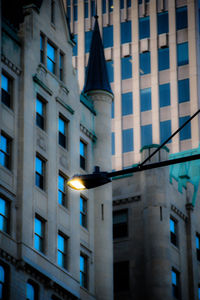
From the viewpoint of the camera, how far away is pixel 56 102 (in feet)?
172

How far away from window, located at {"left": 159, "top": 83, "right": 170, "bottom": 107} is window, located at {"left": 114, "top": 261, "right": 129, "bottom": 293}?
29.8 m

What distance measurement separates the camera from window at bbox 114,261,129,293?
6097cm

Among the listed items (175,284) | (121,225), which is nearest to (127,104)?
(121,225)

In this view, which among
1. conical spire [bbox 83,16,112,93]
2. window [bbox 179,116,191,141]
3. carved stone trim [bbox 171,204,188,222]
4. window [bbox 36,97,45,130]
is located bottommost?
carved stone trim [bbox 171,204,188,222]

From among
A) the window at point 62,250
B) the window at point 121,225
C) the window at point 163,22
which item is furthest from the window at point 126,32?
the window at point 62,250

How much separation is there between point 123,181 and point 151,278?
7492 millimetres

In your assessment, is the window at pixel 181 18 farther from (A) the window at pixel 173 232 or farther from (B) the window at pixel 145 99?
(A) the window at pixel 173 232

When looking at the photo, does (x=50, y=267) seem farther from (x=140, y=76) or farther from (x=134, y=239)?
(x=140, y=76)

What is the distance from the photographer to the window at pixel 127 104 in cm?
8962

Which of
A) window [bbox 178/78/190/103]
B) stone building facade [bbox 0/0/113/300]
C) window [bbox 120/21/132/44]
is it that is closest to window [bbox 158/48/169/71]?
window [bbox 178/78/190/103]

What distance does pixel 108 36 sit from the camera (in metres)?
94.0

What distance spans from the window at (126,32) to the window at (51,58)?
130 feet

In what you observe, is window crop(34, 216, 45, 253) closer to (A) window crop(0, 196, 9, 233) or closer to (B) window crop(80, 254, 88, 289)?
(A) window crop(0, 196, 9, 233)

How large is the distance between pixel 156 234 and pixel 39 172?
1291cm
